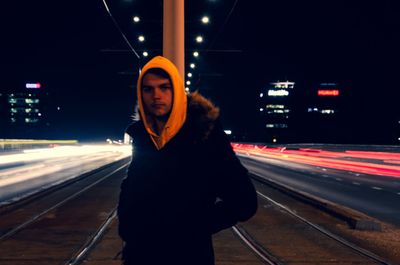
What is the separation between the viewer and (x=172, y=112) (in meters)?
2.32

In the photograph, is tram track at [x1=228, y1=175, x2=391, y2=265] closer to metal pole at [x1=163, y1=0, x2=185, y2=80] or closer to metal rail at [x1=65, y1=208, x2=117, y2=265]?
metal rail at [x1=65, y1=208, x2=117, y2=265]

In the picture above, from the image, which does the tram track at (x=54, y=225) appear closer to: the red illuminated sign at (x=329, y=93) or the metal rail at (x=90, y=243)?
the metal rail at (x=90, y=243)

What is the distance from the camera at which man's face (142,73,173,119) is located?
238 centimetres

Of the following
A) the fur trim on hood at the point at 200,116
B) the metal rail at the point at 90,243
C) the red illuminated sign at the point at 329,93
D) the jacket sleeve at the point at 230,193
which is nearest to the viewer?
the jacket sleeve at the point at 230,193

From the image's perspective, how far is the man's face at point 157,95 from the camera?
93.8 inches

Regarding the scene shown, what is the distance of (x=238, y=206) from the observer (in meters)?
2.20

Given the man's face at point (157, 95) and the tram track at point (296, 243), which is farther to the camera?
the tram track at point (296, 243)

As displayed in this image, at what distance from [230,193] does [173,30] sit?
6293 millimetres

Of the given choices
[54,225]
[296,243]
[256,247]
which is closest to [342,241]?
[296,243]

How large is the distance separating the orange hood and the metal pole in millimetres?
5873

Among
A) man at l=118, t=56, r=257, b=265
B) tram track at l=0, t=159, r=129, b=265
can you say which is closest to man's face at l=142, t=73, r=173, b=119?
man at l=118, t=56, r=257, b=265

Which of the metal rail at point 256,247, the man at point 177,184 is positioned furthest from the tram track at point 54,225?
the man at point 177,184

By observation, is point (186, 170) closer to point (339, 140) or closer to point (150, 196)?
point (150, 196)

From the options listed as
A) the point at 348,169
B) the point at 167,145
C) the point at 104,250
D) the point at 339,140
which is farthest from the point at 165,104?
the point at 339,140
